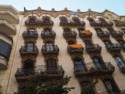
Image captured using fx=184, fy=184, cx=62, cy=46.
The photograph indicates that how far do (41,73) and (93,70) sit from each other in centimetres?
474

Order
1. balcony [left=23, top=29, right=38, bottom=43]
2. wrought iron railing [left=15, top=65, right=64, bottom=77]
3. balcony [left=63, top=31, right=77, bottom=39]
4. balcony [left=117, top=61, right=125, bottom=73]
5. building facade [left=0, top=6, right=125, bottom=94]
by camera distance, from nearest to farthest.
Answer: wrought iron railing [left=15, top=65, right=64, bottom=77]
building facade [left=0, top=6, right=125, bottom=94]
balcony [left=117, top=61, right=125, bottom=73]
balcony [left=23, top=29, right=38, bottom=43]
balcony [left=63, top=31, right=77, bottom=39]

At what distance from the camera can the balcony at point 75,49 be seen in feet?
62.5

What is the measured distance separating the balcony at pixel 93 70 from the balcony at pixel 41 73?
160 centimetres

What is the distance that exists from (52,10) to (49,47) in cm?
874

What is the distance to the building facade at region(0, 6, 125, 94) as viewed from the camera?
16.4 meters

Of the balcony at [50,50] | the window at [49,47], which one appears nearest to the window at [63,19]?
the window at [49,47]

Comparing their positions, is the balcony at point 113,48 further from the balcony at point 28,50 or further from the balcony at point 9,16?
the balcony at point 9,16

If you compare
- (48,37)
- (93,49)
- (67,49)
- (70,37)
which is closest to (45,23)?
(48,37)

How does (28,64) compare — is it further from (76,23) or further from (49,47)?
(76,23)

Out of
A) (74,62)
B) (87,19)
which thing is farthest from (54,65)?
(87,19)

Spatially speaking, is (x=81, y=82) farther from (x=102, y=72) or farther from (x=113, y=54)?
(x=113, y=54)

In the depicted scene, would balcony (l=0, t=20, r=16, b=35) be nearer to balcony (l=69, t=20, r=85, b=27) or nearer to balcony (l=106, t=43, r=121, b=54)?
balcony (l=69, t=20, r=85, b=27)

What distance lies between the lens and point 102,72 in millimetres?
17078

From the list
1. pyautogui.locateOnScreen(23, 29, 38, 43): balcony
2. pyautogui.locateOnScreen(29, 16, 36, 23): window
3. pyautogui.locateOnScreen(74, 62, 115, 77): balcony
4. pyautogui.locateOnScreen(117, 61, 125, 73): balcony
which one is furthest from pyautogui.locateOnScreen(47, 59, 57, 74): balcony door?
pyautogui.locateOnScreen(29, 16, 36, 23): window
